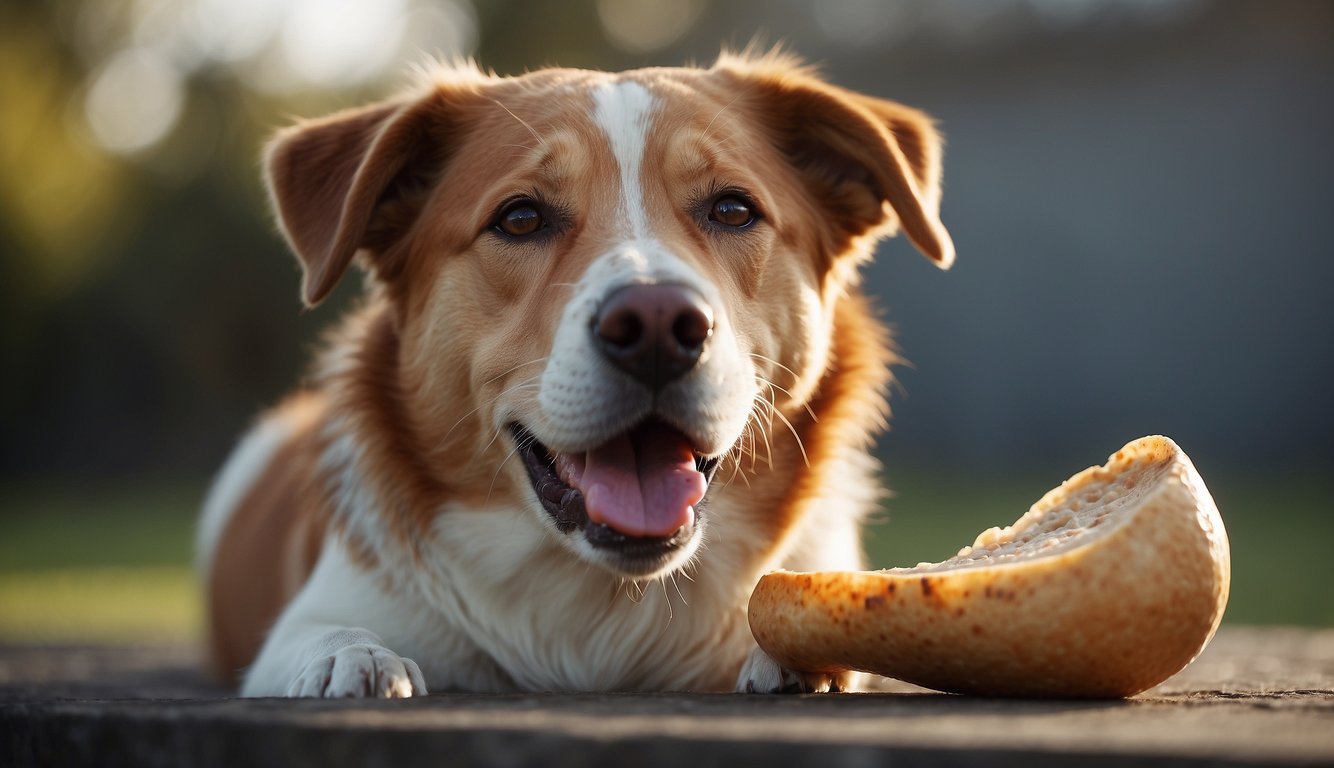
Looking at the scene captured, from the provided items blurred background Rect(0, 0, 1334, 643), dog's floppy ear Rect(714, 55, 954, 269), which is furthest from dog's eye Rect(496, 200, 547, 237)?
blurred background Rect(0, 0, 1334, 643)

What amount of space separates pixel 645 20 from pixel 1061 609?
2215cm

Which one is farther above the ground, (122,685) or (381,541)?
(381,541)

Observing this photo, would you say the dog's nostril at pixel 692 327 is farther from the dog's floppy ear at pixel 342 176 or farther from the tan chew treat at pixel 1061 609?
the dog's floppy ear at pixel 342 176

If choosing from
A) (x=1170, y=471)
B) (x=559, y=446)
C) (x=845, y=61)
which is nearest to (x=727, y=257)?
(x=559, y=446)

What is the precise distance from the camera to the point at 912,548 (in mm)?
8117

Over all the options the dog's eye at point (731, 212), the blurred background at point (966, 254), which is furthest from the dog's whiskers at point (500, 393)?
the blurred background at point (966, 254)

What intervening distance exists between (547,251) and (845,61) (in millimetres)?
13417

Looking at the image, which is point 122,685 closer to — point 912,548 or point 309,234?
point 309,234

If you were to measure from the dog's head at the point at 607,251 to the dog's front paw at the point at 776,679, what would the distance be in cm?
27

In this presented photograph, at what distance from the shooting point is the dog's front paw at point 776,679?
2412 mm

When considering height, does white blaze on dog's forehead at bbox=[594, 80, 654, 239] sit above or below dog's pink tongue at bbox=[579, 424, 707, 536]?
above

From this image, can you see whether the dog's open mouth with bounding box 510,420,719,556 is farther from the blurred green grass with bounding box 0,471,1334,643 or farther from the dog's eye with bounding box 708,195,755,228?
the blurred green grass with bounding box 0,471,1334,643

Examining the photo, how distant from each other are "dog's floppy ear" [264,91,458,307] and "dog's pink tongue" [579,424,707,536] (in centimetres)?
91

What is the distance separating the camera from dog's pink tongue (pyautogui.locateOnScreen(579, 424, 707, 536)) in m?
2.47
